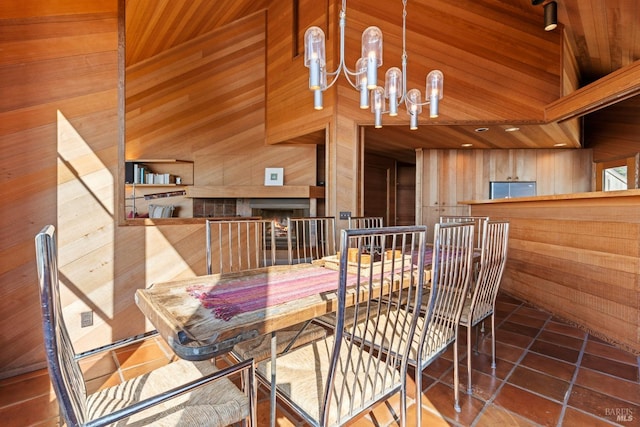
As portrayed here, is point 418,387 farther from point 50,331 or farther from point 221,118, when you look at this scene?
point 221,118

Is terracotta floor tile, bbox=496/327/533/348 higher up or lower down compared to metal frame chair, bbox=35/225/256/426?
lower down

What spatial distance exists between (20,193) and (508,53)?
4.81 meters

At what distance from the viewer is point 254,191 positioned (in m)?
4.80

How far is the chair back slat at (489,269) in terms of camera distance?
164 centimetres

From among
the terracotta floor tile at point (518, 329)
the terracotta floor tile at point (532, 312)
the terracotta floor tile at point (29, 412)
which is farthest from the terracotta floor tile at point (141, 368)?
the terracotta floor tile at point (532, 312)

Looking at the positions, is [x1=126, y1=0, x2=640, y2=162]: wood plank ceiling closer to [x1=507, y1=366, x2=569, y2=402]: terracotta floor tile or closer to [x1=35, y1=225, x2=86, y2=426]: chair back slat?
[x1=507, y1=366, x2=569, y2=402]: terracotta floor tile

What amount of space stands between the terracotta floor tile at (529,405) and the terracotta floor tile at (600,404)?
123 millimetres

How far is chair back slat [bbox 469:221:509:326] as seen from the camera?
164 cm

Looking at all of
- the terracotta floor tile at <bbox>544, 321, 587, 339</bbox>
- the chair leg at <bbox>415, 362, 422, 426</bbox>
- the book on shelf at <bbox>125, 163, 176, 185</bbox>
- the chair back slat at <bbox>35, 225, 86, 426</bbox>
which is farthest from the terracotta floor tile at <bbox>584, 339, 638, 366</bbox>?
the book on shelf at <bbox>125, 163, 176, 185</bbox>

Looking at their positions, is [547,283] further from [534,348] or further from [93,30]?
[93,30]

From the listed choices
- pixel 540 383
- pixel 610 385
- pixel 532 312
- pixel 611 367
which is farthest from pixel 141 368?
pixel 532 312

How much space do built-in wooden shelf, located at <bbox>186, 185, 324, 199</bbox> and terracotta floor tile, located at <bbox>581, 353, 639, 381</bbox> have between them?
358cm

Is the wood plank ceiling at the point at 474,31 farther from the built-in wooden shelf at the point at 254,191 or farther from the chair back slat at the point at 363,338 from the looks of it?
the chair back slat at the point at 363,338

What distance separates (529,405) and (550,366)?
0.56 m
